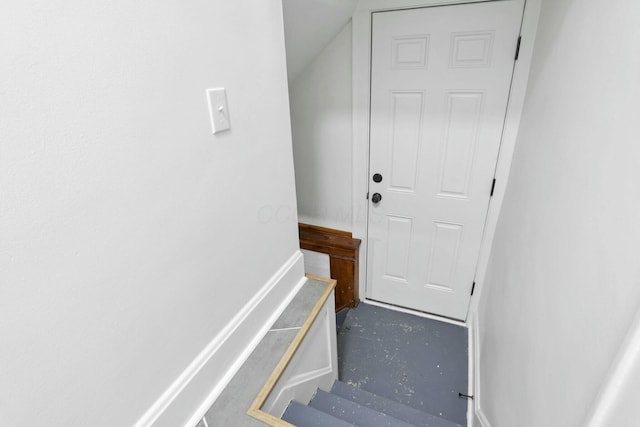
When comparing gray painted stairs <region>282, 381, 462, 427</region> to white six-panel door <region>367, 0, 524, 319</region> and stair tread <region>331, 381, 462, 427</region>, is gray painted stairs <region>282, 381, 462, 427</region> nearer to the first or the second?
stair tread <region>331, 381, 462, 427</region>

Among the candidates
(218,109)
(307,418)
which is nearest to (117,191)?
(218,109)

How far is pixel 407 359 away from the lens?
207 centimetres

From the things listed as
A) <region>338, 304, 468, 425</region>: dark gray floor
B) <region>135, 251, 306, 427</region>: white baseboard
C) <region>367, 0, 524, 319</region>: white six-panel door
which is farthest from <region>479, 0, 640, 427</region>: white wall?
<region>135, 251, 306, 427</region>: white baseboard

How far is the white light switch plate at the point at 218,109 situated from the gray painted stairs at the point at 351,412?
3.46 feet

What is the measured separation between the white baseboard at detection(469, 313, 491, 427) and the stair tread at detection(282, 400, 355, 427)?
2.33 feet

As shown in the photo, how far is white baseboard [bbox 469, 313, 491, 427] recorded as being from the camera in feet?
4.93

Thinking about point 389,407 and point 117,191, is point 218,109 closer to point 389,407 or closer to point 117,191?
point 117,191

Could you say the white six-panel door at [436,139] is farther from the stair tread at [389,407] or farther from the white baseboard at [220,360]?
the white baseboard at [220,360]

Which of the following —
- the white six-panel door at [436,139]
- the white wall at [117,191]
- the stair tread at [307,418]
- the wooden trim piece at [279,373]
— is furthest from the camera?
the white six-panel door at [436,139]

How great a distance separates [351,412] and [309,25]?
1.80 m

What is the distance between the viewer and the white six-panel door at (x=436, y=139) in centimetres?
160

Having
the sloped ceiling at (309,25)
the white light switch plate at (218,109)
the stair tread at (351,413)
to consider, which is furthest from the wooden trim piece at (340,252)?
the white light switch plate at (218,109)

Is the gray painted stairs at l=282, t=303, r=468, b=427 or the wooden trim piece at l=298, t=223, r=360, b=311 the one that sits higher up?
the wooden trim piece at l=298, t=223, r=360, b=311

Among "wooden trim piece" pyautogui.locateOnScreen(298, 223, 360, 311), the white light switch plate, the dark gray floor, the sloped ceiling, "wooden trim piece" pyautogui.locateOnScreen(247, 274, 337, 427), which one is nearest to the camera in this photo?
the white light switch plate
